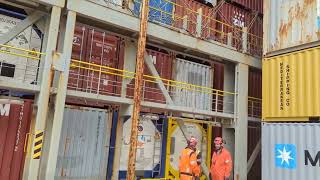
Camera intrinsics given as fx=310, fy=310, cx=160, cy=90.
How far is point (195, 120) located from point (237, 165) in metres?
2.03

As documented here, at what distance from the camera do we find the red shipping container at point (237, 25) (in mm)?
12445

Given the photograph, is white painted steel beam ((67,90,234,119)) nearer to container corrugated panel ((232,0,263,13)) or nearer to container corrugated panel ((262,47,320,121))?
container corrugated panel ((262,47,320,121))

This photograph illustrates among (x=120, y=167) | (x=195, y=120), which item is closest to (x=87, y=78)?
(x=120, y=167)

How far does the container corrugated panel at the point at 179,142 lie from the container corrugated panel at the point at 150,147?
24cm

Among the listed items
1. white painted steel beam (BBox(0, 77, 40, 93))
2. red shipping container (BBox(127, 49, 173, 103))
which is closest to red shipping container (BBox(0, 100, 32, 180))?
white painted steel beam (BBox(0, 77, 40, 93))

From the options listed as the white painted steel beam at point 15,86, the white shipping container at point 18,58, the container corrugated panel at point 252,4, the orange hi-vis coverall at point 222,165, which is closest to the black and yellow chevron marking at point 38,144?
the white painted steel beam at point 15,86

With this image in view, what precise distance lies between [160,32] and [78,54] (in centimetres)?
261

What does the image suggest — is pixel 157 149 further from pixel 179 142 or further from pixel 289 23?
pixel 289 23

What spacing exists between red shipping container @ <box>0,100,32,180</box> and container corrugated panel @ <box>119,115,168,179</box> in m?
2.89

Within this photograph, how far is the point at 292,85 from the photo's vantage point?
8.91 m

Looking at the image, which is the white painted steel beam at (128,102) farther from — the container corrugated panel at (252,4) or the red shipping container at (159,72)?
the container corrugated panel at (252,4)

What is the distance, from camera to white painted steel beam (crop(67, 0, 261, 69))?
773cm

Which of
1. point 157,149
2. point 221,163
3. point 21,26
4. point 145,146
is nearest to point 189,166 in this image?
point 221,163

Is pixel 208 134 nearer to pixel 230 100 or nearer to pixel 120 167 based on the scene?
pixel 230 100
